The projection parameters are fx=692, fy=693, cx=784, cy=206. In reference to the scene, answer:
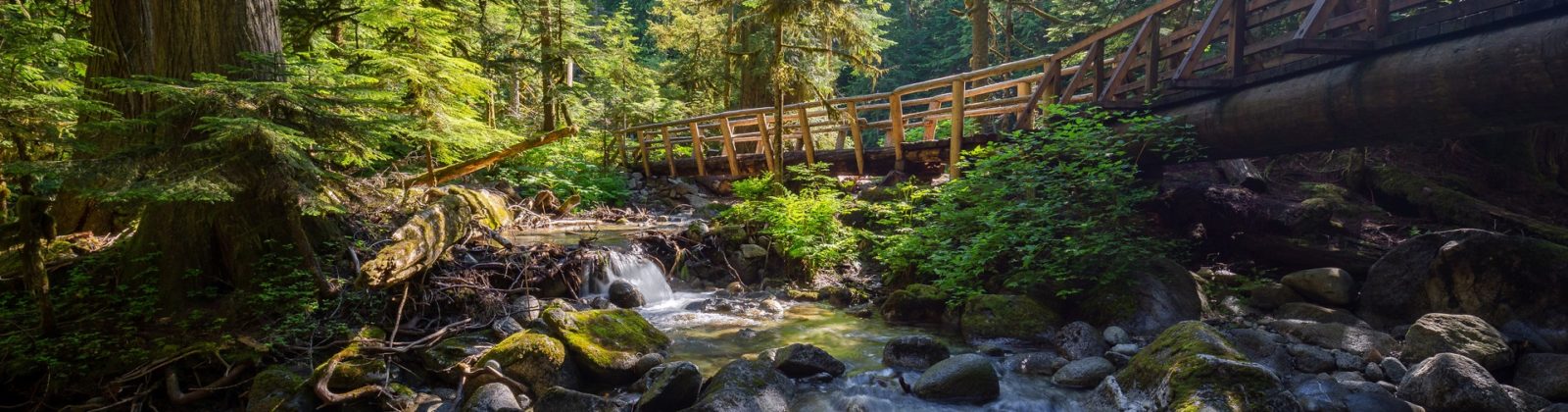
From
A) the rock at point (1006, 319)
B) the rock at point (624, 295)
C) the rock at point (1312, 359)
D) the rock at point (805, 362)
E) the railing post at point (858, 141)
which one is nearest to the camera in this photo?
the rock at point (1312, 359)

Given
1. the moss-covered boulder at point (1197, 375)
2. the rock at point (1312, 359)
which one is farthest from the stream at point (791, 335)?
the rock at point (1312, 359)

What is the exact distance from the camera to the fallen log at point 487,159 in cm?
711

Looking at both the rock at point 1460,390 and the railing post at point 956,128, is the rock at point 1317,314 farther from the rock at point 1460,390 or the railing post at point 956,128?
the railing post at point 956,128

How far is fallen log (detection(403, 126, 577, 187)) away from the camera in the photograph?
7.11 metres

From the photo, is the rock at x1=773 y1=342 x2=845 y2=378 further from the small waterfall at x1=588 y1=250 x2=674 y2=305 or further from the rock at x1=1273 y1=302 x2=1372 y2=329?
the rock at x1=1273 y1=302 x2=1372 y2=329

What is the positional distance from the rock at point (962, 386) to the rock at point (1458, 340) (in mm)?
2771

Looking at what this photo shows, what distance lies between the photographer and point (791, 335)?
6.63m

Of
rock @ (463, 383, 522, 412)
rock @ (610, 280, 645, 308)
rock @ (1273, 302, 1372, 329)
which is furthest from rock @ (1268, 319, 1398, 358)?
rock @ (610, 280, 645, 308)

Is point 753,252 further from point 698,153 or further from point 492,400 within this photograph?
point 698,153

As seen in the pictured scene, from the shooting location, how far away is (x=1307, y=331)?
539 cm

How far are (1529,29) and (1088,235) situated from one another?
3.15 meters

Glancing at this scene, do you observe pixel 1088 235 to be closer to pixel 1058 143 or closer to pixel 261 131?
pixel 1058 143

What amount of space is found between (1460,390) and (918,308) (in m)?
4.08

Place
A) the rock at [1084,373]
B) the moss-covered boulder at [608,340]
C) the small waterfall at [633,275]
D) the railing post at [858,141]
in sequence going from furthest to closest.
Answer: the railing post at [858,141]
the small waterfall at [633,275]
the moss-covered boulder at [608,340]
the rock at [1084,373]
